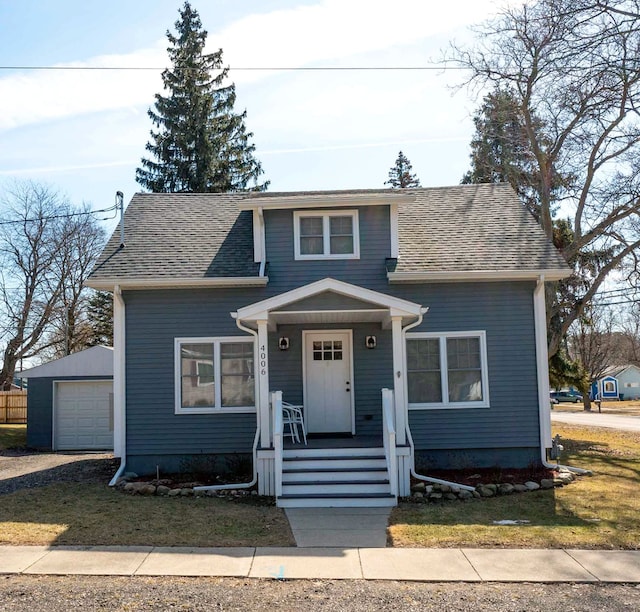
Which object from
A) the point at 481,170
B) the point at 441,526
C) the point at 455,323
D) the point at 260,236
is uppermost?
the point at 481,170

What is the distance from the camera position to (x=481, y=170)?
1198 inches

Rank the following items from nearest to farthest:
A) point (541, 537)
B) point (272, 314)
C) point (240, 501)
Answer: point (541, 537), point (240, 501), point (272, 314)

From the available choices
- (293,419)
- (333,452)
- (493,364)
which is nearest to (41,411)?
(293,419)

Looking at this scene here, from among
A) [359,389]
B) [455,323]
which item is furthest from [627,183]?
[359,389]

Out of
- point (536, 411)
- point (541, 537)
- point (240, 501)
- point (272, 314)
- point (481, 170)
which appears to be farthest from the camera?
point (481, 170)

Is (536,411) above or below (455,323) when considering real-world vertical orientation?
below

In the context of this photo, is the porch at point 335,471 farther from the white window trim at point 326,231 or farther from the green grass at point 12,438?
the green grass at point 12,438

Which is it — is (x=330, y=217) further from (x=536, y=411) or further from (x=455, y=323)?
(x=536, y=411)

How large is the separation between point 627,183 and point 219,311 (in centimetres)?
1226

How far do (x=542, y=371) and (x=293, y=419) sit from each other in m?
4.52

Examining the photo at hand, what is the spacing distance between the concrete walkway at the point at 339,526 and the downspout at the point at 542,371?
4.05m

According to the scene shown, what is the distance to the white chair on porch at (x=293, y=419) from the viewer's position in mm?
11586

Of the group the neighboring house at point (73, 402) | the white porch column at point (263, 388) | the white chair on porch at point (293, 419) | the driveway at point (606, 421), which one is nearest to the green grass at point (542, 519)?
the white porch column at point (263, 388)

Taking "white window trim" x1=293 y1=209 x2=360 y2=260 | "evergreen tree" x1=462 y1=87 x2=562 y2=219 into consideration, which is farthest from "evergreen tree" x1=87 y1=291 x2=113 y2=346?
"white window trim" x1=293 y1=209 x2=360 y2=260
